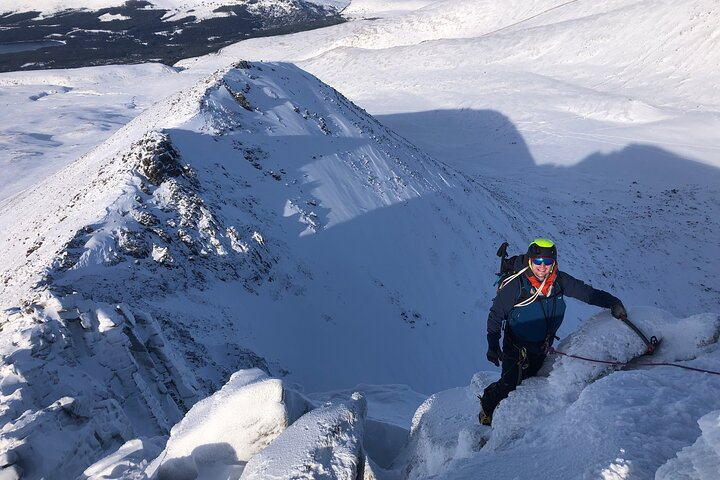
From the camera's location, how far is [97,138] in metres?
34.9

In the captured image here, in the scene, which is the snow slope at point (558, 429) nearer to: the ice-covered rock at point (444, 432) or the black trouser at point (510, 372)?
the ice-covered rock at point (444, 432)

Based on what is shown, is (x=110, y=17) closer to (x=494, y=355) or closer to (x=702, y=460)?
(x=494, y=355)

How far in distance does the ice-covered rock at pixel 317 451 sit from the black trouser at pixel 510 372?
156 centimetres

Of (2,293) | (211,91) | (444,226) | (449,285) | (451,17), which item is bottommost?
(449,285)

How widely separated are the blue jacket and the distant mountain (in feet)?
258

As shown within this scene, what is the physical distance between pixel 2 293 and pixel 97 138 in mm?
29274

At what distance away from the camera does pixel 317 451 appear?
4.82m

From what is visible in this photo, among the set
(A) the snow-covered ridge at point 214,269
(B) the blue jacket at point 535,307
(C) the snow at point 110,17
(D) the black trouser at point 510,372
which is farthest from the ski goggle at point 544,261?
(C) the snow at point 110,17

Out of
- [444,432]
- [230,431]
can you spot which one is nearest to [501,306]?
[444,432]

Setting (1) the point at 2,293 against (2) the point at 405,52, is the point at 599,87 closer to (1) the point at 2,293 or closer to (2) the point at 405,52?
(2) the point at 405,52

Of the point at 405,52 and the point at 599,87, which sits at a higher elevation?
the point at 405,52

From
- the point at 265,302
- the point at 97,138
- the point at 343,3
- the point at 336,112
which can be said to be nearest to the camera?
the point at 265,302

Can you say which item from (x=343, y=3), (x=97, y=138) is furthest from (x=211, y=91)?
(x=343, y=3)

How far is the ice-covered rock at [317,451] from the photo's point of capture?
4566mm
